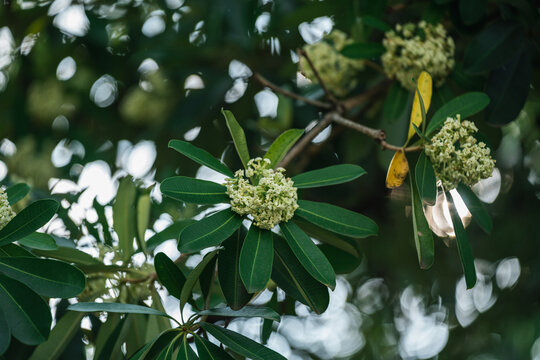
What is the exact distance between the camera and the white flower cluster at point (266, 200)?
3.50ft

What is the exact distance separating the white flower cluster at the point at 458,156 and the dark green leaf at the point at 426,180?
0.06 ft

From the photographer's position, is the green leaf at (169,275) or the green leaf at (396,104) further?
the green leaf at (396,104)

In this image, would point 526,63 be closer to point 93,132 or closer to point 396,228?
point 396,228

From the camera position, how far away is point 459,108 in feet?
4.02

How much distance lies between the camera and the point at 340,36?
75.3 inches

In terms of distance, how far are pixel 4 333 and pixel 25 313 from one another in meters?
0.05

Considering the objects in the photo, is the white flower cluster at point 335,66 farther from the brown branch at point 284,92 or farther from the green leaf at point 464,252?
the green leaf at point 464,252

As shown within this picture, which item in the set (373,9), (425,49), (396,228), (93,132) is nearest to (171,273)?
(425,49)

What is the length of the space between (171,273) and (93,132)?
1937 millimetres

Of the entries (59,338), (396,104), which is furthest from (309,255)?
(396,104)

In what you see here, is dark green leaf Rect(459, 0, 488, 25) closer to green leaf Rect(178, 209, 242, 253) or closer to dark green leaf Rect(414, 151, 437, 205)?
dark green leaf Rect(414, 151, 437, 205)

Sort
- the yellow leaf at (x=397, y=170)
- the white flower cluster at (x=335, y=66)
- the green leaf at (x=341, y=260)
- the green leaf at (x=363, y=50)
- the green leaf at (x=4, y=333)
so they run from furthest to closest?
the white flower cluster at (x=335, y=66), the green leaf at (x=363, y=50), the green leaf at (x=341, y=260), the yellow leaf at (x=397, y=170), the green leaf at (x=4, y=333)

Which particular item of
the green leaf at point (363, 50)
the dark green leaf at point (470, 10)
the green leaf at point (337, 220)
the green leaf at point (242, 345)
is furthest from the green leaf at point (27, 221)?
the dark green leaf at point (470, 10)

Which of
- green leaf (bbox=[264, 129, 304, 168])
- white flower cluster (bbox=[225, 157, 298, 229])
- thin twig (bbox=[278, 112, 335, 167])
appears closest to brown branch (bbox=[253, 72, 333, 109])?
thin twig (bbox=[278, 112, 335, 167])
